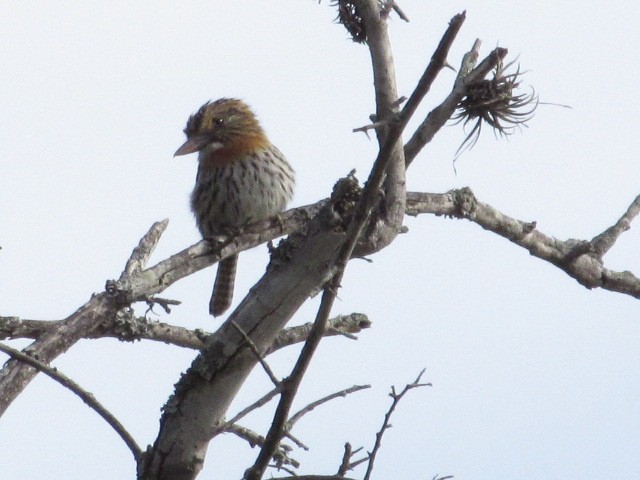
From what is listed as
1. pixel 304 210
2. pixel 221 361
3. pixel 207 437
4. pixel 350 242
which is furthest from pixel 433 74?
pixel 304 210

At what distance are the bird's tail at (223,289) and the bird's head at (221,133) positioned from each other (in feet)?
3.98

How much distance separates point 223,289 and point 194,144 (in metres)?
1.51

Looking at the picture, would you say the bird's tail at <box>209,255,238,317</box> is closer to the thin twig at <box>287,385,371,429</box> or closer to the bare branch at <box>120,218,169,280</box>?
the bare branch at <box>120,218,169,280</box>

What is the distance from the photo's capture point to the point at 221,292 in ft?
29.8

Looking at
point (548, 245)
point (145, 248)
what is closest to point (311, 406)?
point (145, 248)

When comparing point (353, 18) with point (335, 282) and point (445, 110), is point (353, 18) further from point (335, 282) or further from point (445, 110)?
point (335, 282)

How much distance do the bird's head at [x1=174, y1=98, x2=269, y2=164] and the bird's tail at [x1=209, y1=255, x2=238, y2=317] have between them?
3.98ft

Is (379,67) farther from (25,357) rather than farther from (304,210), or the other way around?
(304,210)

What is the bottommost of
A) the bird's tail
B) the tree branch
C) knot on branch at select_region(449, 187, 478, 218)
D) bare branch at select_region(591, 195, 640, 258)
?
the tree branch

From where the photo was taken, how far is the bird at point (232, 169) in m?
7.78

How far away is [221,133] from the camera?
832cm

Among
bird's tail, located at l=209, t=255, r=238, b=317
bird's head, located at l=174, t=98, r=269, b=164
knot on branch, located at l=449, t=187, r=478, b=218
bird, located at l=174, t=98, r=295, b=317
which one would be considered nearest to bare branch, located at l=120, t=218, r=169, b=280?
bird, located at l=174, t=98, r=295, b=317

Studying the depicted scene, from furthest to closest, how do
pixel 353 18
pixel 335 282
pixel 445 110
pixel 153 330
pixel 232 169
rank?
pixel 232 169
pixel 153 330
pixel 353 18
pixel 445 110
pixel 335 282

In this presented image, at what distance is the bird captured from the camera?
778cm
